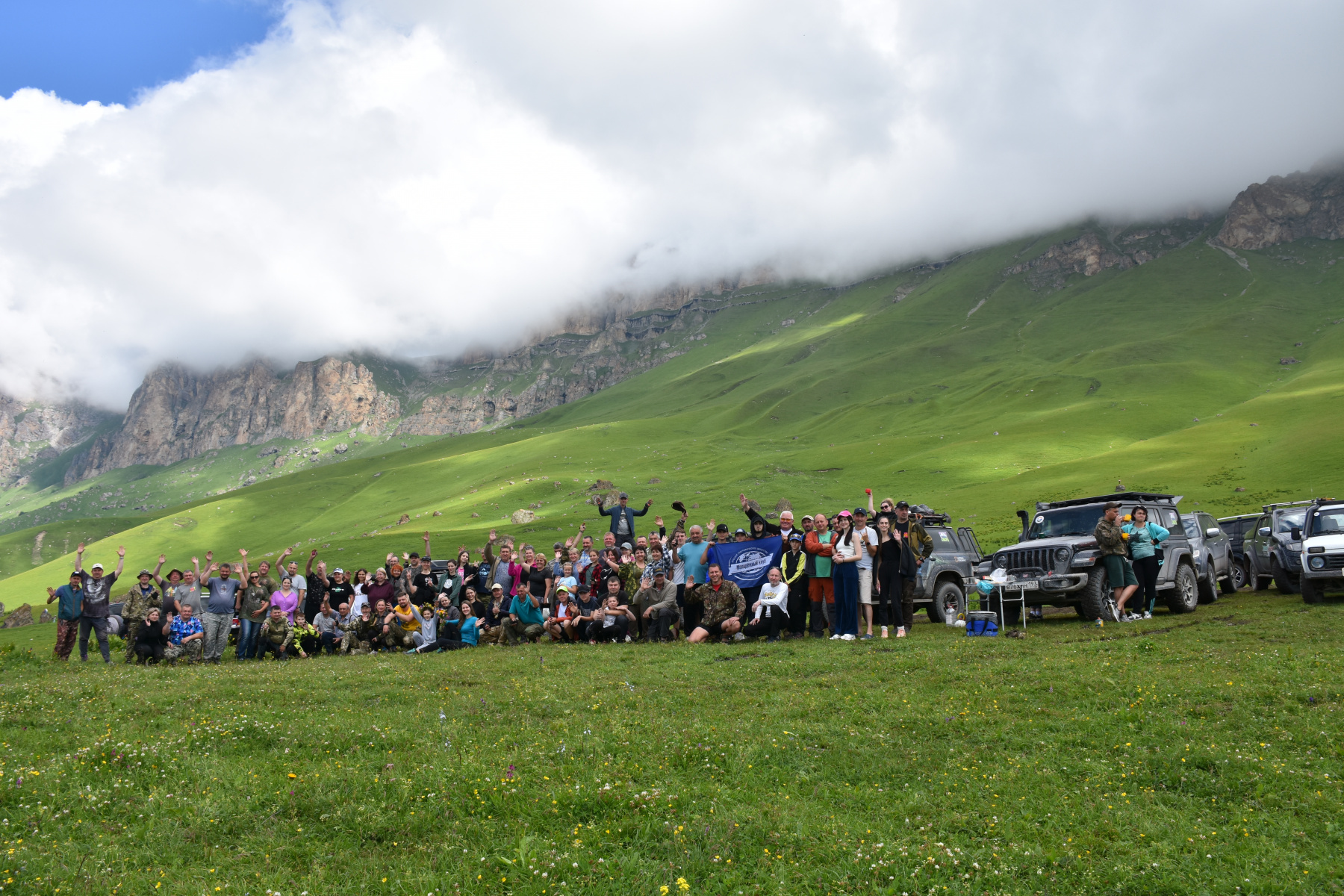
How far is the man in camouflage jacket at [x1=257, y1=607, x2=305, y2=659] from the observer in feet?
71.5

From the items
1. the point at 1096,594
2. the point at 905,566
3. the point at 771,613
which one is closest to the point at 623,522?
the point at 771,613

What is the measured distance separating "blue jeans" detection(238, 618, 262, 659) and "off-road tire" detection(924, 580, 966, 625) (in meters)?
18.7

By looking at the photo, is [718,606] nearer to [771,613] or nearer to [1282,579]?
[771,613]

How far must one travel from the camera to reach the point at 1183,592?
21078mm

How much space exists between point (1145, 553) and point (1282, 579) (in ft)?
25.2

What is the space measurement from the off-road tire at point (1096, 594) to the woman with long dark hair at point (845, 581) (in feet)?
18.5

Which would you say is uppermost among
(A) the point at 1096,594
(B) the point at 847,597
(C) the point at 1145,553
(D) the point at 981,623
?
(C) the point at 1145,553

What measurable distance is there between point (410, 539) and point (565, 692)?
67114 mm

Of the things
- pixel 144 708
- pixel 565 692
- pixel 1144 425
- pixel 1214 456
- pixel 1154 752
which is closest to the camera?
pixel 1154 752

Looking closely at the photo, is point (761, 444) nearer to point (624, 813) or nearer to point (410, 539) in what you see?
point (410, 539)

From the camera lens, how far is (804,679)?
13883 millimetres

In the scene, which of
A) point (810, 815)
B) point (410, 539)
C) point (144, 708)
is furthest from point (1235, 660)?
point (410, 539)

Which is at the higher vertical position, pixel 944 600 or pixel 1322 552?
pixel 1322 552

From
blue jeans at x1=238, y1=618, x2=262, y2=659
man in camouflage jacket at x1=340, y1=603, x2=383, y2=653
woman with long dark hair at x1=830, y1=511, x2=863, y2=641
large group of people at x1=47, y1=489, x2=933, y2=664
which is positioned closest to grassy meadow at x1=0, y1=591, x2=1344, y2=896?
woman with long dark hair at x1=830, y1=511, x2=863, y2=641
